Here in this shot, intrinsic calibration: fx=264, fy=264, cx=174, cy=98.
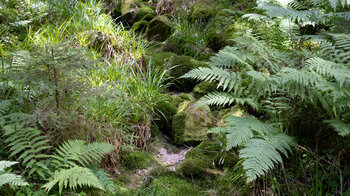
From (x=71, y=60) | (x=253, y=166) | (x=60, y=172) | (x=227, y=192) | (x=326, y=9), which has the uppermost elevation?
(x=326, y=9)

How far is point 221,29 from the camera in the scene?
4969 mm

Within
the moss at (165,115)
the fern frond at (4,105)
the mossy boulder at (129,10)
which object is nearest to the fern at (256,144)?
the moss at (165,115)

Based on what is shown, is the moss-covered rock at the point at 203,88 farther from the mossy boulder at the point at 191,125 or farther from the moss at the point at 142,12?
the moss at the point at 142,12

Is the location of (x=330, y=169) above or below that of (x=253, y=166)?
below

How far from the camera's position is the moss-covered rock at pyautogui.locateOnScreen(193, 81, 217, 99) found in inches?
158

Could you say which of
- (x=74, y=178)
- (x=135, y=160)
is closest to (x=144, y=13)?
(x=135, y=160)

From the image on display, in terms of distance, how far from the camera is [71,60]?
7.27 feet

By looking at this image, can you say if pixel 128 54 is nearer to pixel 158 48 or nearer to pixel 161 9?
pixel 158 48

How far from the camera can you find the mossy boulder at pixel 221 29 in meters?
4.74

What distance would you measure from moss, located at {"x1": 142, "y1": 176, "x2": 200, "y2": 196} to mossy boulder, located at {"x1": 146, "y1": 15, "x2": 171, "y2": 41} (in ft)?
13.0

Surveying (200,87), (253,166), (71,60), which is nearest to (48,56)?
(71,60)

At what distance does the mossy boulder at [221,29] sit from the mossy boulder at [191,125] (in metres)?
1.73

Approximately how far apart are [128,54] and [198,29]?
5.45 feet

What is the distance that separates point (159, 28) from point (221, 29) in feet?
5.36
